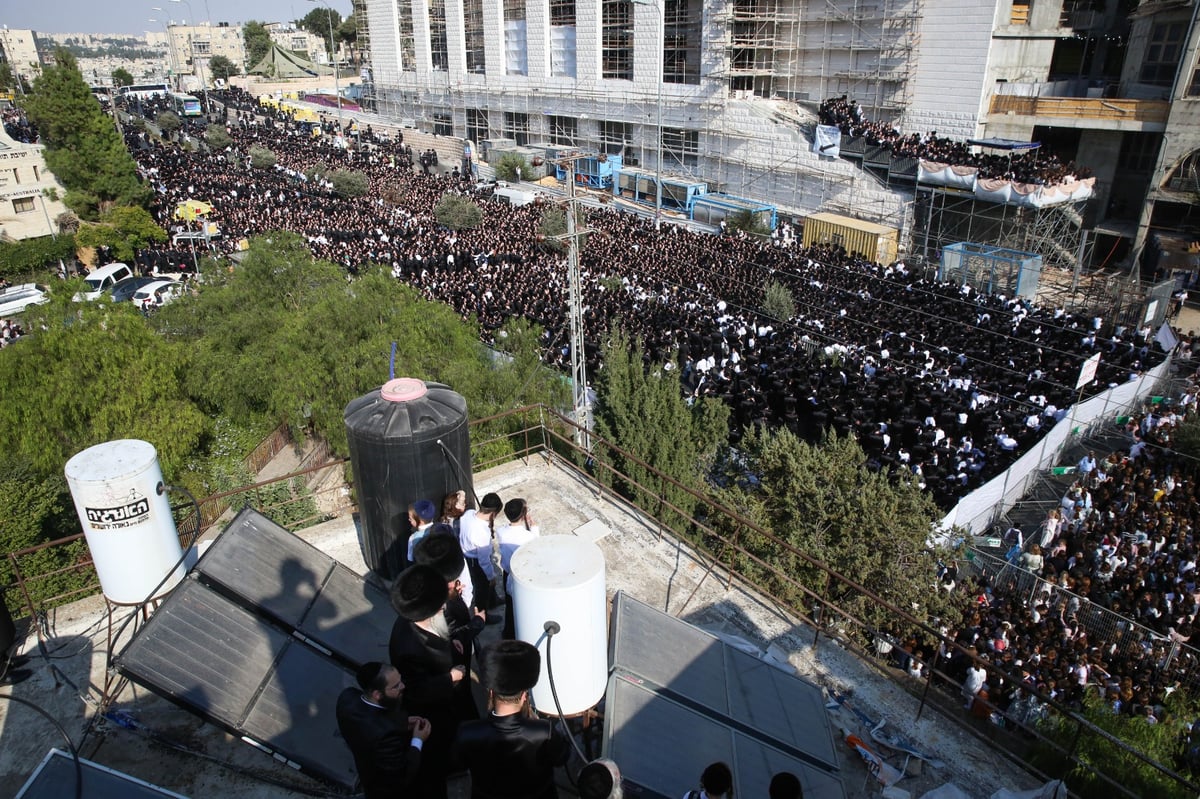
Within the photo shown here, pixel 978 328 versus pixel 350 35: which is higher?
pixel 350 35

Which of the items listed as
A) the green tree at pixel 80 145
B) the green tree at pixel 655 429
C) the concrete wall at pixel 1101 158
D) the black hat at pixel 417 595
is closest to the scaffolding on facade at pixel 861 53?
the concrete wall at pixel 1101 158

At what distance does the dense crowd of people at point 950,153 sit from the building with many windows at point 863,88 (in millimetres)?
722

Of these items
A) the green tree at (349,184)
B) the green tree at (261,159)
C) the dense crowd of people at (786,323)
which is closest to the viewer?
the dense crowd of people at (786,323)

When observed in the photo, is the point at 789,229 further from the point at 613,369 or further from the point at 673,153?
the point at 613,369

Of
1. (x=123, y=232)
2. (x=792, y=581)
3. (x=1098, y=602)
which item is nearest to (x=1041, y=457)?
(x=1098, y=602)

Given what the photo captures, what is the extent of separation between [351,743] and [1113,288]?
25778 mm

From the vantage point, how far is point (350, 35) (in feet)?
290

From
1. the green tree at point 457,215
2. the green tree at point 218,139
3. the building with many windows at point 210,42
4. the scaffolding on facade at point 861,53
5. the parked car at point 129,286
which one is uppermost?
the building with many windows at point 210,42

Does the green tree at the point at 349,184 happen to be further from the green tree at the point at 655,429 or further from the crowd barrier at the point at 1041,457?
the crowd barrier at the point at 1041,457

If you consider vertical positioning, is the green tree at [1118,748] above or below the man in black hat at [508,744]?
below

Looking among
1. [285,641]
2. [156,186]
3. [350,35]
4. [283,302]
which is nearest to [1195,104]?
[283,302]

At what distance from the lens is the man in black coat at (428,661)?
3.79m

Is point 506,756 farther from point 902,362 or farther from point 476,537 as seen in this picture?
point 902,362

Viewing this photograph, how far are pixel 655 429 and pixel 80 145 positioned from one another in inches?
1276
